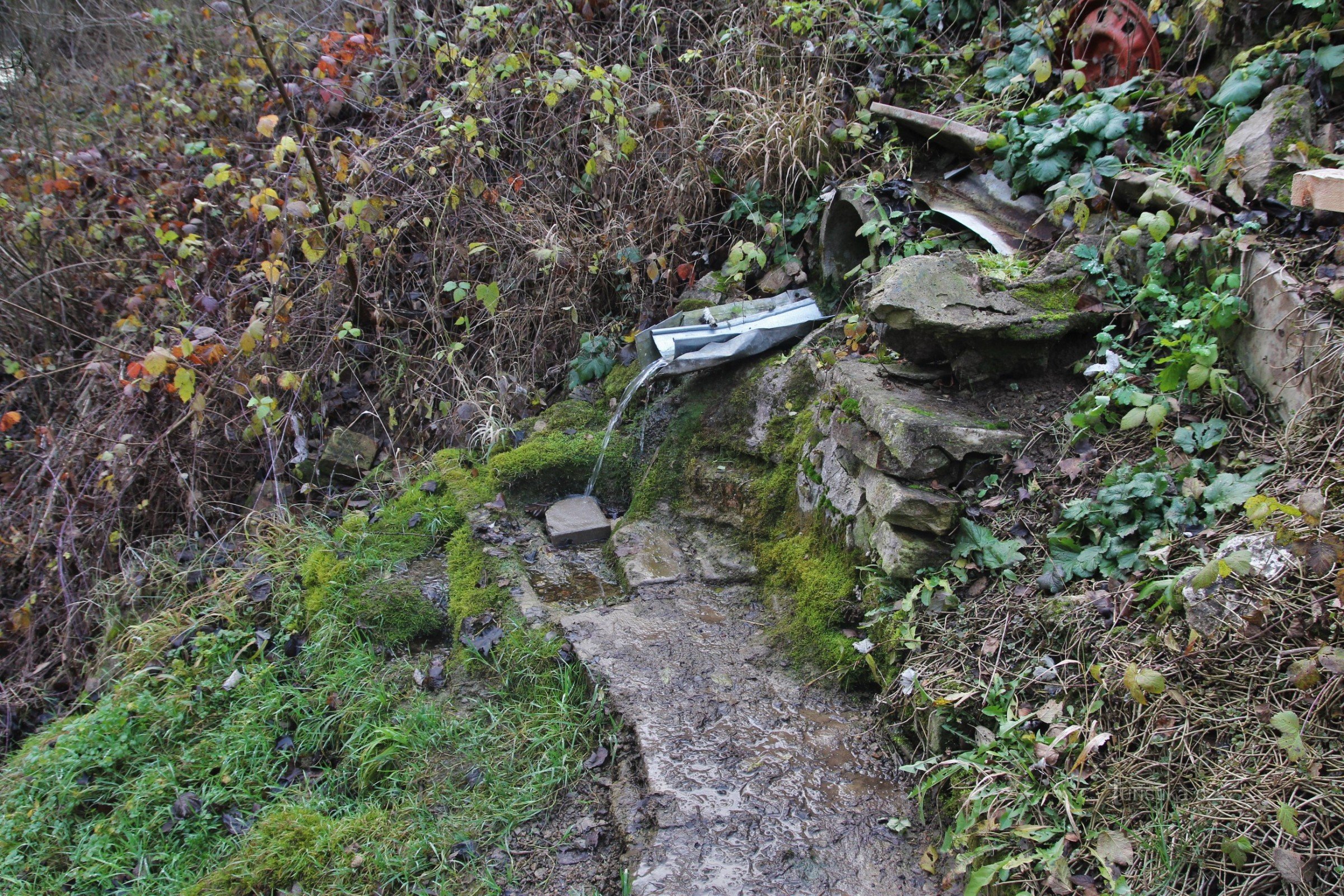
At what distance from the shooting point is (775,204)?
475 cm

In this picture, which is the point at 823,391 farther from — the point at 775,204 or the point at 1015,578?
the point at 775,204

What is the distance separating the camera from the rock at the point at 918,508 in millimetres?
2760

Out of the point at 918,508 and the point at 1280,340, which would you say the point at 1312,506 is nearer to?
the point at 1280,340

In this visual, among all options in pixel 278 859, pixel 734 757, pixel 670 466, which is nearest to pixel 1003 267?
pixel 670 466

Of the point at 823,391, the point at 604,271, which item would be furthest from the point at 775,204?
the point at 823,391

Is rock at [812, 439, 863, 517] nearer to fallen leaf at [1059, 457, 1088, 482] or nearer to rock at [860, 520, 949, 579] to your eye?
rock at [860, 520, 949, 579]

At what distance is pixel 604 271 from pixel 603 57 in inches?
70.9

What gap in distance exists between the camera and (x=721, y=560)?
3670 mm

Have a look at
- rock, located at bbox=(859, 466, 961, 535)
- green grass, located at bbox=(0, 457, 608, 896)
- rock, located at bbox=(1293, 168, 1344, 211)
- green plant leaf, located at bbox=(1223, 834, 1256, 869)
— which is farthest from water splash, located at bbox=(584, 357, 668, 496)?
green plant leaf, located at bbox=(1223, 834, 1256, 869)

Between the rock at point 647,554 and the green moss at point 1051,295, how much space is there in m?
1.81

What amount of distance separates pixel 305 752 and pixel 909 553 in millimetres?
2588

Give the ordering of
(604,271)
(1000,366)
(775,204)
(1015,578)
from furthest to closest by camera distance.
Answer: (604,271)
(775,204)
(1000,366)
(1015,578)

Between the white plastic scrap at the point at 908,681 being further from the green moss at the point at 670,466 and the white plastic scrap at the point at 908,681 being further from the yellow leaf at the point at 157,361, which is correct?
the yellow leaf at the point at 157,361

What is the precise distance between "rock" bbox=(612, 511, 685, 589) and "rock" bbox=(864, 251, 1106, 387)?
1392 mm
